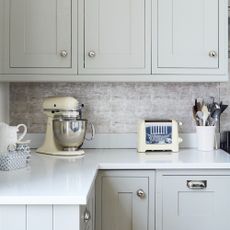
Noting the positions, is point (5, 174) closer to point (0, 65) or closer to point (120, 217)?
point (120, 217)

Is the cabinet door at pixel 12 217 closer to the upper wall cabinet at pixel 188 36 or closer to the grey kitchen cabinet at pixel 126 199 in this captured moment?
the grey kitchen cabinet at pixel 126 199

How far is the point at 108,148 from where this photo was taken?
9.05ft

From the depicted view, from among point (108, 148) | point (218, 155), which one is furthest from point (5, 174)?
point (218, 155)

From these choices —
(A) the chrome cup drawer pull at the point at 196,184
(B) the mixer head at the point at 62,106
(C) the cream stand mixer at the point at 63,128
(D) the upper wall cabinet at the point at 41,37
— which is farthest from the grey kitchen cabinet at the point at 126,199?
(D) the upper wall cabinet at the point at 41,37

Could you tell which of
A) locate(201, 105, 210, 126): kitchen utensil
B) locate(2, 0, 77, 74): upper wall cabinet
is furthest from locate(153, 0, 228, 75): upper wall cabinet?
locate(2, 0, 77, 74): upper wall cabinet

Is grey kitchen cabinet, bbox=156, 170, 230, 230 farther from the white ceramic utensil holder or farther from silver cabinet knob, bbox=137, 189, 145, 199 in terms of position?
the white ceramic utensil holder

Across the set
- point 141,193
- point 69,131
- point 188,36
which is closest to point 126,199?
point 141,193

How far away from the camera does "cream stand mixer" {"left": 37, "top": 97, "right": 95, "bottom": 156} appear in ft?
7.93

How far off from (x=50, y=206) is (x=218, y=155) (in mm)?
1327

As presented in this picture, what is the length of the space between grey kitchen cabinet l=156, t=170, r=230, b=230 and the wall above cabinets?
590 mm

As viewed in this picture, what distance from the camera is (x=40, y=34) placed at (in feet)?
8.02

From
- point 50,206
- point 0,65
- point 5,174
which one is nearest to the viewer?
point 50,206

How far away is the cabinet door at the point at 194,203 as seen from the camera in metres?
2.20

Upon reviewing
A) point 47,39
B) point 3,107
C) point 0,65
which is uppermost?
point 47,39
